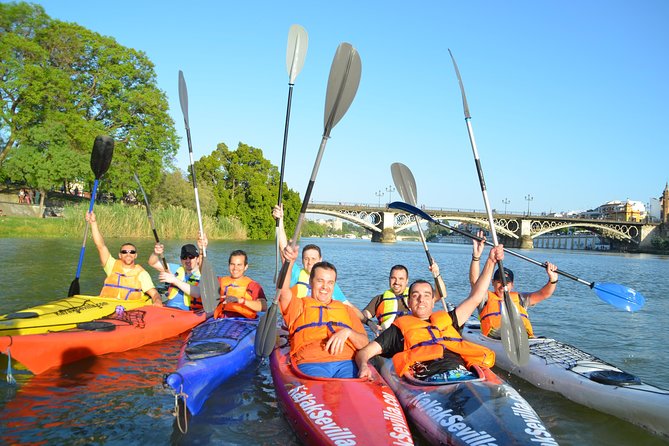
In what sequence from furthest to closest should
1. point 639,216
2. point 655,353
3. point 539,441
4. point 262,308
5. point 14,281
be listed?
point 639,216
point 14,281
point 655,353
point 262,308
point 539,441

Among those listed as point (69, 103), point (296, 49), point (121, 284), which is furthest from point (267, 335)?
point (69, 103)

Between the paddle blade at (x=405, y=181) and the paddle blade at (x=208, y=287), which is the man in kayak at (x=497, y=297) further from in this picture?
the paddle blade at (x=208, y=287)

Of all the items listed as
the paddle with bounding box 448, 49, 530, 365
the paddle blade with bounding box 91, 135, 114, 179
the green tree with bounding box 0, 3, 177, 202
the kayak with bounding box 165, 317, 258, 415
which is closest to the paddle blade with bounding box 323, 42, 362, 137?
the paddle with bounding box 448, 49, 530, 365

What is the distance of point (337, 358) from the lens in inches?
170

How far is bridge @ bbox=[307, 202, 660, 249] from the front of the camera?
177 ft

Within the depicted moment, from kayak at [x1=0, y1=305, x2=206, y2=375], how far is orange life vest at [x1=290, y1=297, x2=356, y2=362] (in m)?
2.64

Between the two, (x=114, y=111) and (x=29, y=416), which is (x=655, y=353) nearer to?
(x=29, y=416)

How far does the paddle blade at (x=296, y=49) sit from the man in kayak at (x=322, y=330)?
2.66 metres

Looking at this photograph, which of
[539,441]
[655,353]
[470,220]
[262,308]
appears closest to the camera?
[539,441]

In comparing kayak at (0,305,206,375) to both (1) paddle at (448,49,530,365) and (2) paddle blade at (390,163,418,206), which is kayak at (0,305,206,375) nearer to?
(2) paddle blade at (390,163,418,206)

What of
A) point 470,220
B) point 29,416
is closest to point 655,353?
point 29,416

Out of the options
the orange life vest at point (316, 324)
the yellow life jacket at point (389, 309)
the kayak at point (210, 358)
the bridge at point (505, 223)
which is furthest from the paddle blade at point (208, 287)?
the bridge at point (505, 223)

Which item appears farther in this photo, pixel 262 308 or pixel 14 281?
pixel 14 281

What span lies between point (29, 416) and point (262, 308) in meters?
2.89
